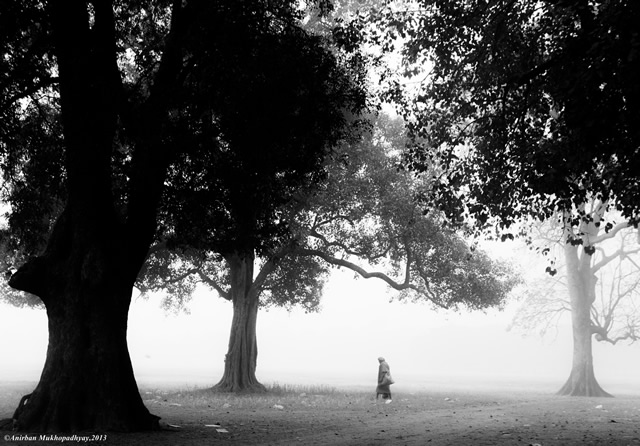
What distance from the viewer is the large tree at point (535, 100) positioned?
8523 mm

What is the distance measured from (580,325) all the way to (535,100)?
26.3 metres

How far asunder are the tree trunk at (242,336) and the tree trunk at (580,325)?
1794 cm

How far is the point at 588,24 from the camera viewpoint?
29.1 feet

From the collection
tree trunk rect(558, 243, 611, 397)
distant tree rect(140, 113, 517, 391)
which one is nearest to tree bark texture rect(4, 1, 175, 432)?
distant tree rect(140, 113, 517, 391)

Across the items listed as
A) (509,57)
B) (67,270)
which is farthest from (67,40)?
(509,57)

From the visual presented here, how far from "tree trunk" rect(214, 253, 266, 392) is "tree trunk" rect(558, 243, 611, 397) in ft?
58.9

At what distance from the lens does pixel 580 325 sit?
34969 millimetres

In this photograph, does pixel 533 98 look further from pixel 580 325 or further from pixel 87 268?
pixel 580 325

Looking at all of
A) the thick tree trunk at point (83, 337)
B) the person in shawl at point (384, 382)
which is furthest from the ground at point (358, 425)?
the person in shawl at point (384, 382)

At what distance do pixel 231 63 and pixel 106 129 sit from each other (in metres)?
3.10

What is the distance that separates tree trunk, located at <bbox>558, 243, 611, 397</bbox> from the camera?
110 feet

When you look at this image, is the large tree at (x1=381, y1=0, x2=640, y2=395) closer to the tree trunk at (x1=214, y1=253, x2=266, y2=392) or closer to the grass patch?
the grass patch

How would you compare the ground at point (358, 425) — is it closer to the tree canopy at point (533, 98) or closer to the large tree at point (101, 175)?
the large tree at point (101, 175)

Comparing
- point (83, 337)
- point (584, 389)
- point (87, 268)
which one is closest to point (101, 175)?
point (87, 268)
